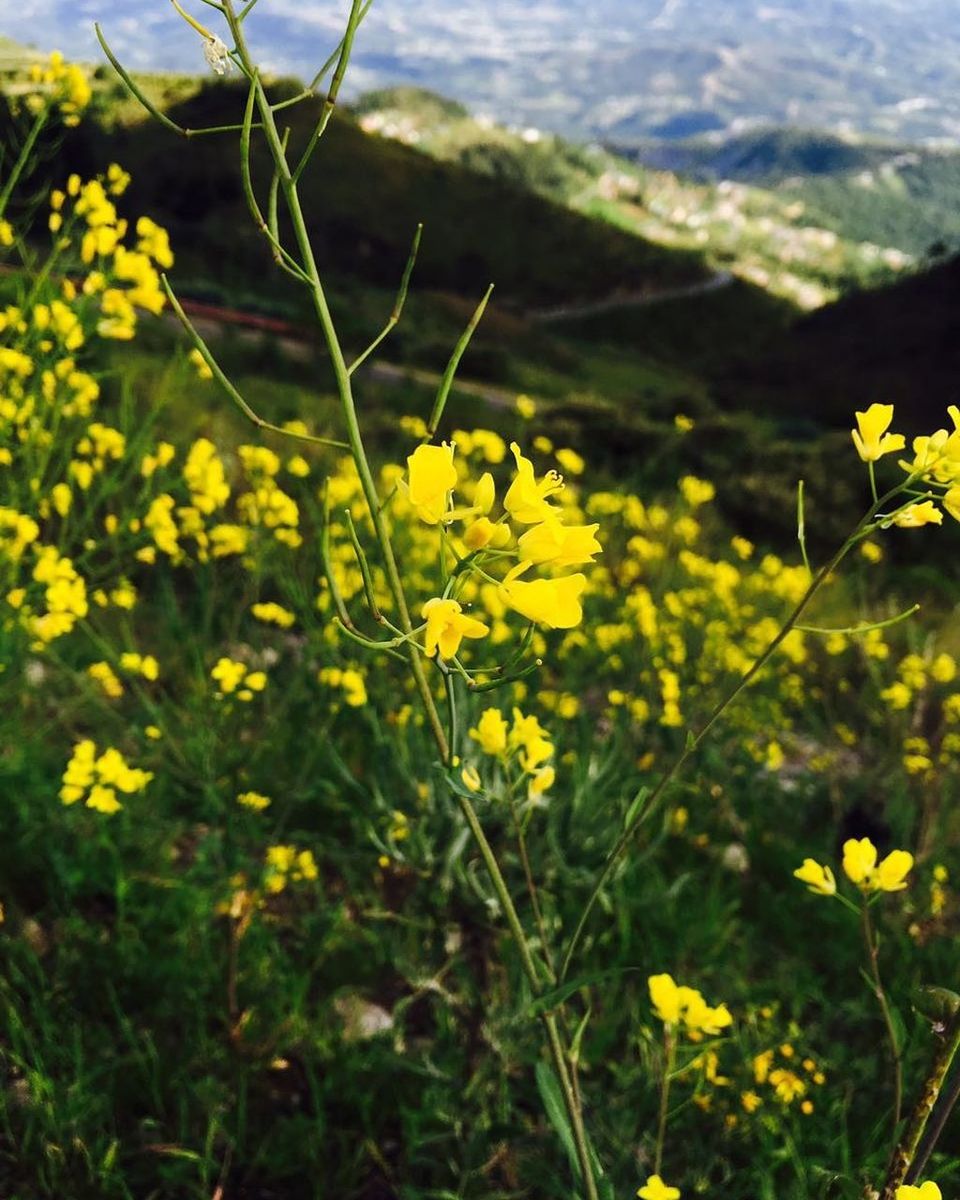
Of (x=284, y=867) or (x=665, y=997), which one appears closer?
(x=665, y=997)

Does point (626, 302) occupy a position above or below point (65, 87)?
below

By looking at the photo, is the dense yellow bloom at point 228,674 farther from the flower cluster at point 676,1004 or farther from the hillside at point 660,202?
the hillside at point 660,202

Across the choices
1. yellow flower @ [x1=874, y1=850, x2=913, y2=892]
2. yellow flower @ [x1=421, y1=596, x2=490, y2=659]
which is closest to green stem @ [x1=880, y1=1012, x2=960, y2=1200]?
yellow flower @ [x1=874, y1=850, x2=913, y2=892]

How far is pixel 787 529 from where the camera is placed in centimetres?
855

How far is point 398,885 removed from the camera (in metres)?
2.52

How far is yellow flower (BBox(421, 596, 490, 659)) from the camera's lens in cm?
74

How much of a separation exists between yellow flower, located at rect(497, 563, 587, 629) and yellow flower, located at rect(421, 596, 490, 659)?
1.5 inches

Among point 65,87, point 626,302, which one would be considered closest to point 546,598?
point 65,87

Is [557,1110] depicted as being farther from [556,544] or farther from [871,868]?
[556,544]

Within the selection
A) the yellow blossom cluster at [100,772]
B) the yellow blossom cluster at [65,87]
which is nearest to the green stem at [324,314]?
the yellow blossom cluster at [100,772]

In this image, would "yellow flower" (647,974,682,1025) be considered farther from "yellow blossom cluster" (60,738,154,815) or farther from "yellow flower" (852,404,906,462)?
"yellow blossom cluster" (60,738,154,815)

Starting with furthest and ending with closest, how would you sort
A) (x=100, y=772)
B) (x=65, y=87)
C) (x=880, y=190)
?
(x=880, y=190), (x=65, y=87), (x=100, y=772)

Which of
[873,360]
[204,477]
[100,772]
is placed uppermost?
[204,477]

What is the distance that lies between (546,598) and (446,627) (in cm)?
9
